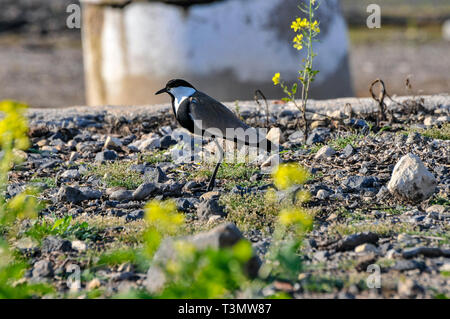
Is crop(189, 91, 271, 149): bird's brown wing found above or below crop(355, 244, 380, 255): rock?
above

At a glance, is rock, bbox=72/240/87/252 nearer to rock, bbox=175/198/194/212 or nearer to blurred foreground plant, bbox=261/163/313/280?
rock, bbox=175/198/194/212

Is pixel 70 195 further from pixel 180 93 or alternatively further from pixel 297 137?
pixel 297 137

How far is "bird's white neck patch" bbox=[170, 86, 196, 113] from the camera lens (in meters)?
4.82

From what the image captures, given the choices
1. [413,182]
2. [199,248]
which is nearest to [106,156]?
[413,182]

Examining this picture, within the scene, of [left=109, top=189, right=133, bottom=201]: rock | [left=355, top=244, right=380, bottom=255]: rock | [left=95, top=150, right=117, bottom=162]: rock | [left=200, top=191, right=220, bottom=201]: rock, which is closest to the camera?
[left=355, top=244, right=380, bottom=255]: rock

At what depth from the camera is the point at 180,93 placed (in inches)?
193

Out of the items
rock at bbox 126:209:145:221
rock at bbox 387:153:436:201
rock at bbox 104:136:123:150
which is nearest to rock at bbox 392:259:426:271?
rock at bbox 387:153:436:201

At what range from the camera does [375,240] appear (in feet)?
11.1

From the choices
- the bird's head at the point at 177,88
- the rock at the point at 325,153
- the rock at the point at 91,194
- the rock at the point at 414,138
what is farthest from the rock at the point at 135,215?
the rock at the point at 414,138

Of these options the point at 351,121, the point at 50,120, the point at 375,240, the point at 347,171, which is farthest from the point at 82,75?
the point at 375,240

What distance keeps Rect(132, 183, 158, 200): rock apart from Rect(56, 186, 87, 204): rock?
33cm

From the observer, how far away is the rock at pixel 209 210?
3826 mm

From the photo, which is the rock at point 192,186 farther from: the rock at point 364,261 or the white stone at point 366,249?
the rock at point 364,261
